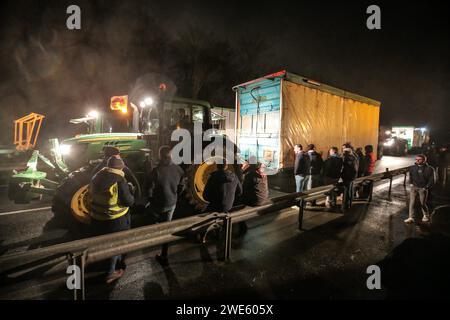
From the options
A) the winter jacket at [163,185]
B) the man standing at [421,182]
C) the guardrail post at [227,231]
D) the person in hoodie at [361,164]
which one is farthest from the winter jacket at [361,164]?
the winter jacket at [163,185]

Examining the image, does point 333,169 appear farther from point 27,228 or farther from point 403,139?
point 403,139

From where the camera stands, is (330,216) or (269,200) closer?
(269,200)

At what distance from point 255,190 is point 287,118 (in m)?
4.17

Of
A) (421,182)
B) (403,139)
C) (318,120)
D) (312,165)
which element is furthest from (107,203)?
(403,139)

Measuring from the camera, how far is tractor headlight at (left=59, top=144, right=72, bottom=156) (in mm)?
5663

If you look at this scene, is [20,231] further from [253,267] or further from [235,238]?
[253,267]

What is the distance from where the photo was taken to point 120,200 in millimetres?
3098

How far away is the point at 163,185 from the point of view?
148 inches

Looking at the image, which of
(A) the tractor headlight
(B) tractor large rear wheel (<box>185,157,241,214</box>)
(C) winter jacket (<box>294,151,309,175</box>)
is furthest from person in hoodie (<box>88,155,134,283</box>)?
(C) winter jacket (<box>294,151,309,175</box>)

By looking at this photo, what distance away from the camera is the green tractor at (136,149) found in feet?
16.7
